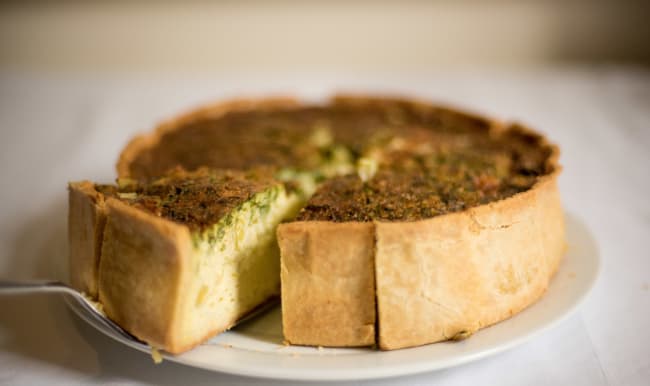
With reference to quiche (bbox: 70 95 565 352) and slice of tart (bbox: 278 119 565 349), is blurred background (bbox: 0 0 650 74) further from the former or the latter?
slice of tart (bbox: 278 119 565 349)

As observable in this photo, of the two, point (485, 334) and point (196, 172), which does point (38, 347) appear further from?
point (485, 334)

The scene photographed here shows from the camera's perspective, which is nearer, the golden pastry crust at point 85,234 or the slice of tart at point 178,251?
the slice of tart at point 178,251

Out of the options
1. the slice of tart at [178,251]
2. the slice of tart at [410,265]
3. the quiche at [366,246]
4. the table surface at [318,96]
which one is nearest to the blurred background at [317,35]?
the table surface at [318,96]

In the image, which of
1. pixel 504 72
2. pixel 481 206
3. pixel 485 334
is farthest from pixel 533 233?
pixel 504 72

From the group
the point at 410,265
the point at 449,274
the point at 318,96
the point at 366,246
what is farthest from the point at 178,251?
the point at 318,96

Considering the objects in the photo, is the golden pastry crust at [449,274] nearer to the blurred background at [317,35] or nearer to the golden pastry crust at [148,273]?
the golden pastry crust at [148,273]

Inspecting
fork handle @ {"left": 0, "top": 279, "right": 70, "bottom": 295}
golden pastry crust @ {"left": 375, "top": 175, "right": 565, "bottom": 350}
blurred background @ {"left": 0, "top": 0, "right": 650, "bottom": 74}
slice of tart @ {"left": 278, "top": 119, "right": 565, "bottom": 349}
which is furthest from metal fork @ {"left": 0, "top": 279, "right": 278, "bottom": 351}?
blurred background @ {"left": 0, "top": 0, "right": 650, "bottom": 74}

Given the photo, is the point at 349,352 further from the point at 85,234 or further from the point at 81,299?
the point at 85,234
